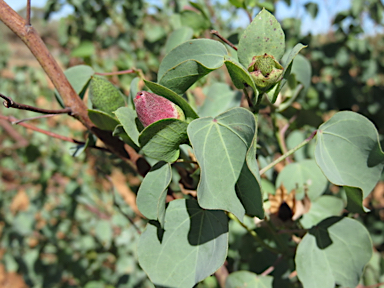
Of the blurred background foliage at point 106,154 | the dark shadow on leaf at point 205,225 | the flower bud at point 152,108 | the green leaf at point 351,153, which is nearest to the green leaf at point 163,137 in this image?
the flower bud at point 152,108

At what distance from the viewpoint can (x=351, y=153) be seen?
2.00ft

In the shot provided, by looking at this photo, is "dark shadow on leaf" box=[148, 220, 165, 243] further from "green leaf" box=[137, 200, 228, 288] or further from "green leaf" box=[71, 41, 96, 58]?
"green leaf" box=[71, 41, 96, 58]

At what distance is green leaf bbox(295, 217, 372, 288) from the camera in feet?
2.14

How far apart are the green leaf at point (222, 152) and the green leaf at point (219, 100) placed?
1.04 feet

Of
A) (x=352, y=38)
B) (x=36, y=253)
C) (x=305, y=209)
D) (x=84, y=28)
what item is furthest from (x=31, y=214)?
(x=352, y=38)

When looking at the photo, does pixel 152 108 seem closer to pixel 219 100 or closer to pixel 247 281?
pixel 219 100

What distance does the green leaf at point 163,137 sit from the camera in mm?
514

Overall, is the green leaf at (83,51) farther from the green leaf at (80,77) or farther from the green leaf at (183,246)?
the green leaf at (183,246)

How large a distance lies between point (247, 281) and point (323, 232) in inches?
8.9

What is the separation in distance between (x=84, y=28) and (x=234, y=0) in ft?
5.33

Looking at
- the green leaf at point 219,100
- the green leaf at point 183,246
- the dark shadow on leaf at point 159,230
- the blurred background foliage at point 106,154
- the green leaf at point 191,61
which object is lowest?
the blurred background foliage at point 106,154

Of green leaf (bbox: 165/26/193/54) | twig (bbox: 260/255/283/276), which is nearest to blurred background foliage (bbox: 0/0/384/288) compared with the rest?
green leaf (bbox: 165/26/193/54)

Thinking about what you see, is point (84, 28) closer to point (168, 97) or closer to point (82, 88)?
point (82, 88)

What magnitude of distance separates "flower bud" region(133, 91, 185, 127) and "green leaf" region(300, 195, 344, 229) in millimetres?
456
